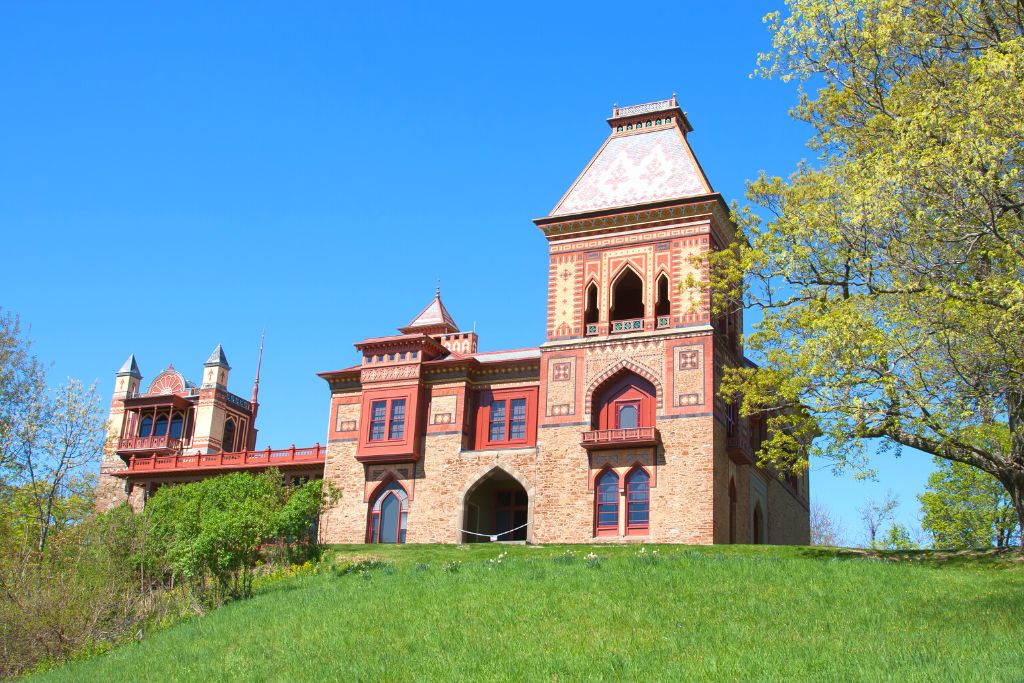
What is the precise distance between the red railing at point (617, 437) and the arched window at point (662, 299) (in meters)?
4.88

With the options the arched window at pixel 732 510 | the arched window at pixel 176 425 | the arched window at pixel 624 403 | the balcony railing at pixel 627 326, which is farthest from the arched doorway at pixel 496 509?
the arched window at pixel 176 425

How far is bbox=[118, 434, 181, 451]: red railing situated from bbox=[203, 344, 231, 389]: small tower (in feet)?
14.9

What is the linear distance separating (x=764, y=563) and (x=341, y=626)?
32.5 feet

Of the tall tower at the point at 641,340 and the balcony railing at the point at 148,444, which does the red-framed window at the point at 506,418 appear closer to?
the tall tower at the point at 641,340

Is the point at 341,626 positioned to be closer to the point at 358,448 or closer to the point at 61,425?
the point at 61,425

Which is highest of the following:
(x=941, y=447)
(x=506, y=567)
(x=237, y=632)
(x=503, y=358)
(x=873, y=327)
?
(x=503, y=358)

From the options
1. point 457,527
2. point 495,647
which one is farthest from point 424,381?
point 495,647

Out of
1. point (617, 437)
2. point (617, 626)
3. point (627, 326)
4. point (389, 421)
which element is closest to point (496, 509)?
point (389, 421)

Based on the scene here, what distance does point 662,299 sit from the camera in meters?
42.4

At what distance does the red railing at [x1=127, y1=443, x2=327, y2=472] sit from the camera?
49562 millimetres

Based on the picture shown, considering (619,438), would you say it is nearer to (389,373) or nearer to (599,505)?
(599,505)

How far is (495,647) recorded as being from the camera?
18906mm

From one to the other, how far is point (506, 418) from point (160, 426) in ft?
96.0

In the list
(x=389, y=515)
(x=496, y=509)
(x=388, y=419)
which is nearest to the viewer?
(x=389, y=515)
